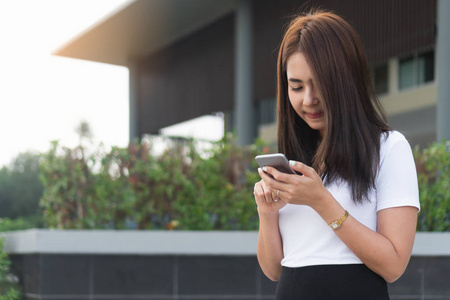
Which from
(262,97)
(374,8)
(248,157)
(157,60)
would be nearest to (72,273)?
(248,157)

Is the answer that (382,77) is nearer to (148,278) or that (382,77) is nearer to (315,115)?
(148,278)

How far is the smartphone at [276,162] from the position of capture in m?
1.53

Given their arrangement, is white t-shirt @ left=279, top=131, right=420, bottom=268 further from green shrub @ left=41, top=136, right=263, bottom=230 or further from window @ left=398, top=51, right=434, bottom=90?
window @ left=398, top=51, right=434, bottom=90

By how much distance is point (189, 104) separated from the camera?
17562 mm

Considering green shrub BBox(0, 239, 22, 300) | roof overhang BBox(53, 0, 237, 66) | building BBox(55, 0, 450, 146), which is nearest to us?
green shrub BBox(0, 239, 22, 300)

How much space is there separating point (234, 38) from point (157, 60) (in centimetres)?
452

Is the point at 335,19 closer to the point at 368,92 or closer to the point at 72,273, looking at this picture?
the point at 368,92

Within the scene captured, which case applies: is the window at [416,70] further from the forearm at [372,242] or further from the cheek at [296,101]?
the forearm at [372,242]

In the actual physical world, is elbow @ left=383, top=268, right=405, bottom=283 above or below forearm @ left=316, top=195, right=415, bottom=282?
below

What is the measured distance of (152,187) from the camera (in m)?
5.70

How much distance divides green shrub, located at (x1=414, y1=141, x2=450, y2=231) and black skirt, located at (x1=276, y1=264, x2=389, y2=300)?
342cm

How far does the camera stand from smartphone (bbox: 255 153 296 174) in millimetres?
1531

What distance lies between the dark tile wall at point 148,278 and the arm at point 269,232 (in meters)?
2.81

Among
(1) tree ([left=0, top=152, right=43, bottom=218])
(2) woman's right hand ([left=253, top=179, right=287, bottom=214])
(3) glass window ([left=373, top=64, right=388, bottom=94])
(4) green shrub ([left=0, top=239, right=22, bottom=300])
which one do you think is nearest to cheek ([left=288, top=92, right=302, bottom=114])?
(2) woman's right hand ([left=253, top=179, right=287, bottom=214])
